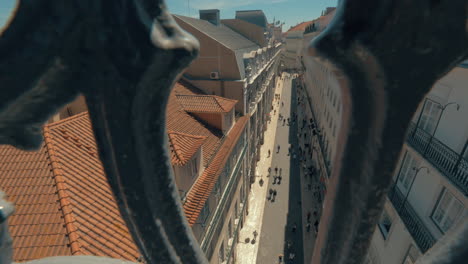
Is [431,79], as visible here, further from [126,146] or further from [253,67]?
[253,67]

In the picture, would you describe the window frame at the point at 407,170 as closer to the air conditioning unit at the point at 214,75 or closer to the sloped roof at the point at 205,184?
the sloped roof at the point at 205,184

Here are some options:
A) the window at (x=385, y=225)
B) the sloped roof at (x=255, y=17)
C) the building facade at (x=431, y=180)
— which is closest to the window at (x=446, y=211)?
the building facade at (x=431, y=180)

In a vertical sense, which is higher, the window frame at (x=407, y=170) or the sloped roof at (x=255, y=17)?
the sloped roof at (x=255, y=17)

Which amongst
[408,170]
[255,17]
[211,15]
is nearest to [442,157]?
[408,170]

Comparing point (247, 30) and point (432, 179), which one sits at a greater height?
point (247, 30)

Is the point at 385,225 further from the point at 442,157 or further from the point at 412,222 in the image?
the point at 442,157

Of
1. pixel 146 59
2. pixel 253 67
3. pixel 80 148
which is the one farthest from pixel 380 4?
pixel 253 67
